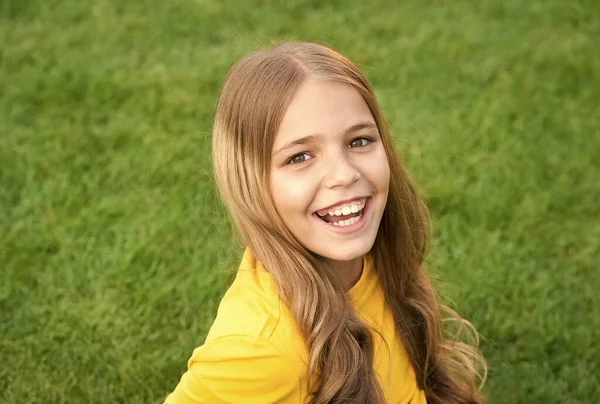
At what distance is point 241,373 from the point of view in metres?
1.84

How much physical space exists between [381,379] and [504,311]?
3.50 ft

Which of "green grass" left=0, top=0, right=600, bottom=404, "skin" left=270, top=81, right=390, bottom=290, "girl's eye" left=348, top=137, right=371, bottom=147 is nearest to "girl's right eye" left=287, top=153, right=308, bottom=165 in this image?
"skin" left=270, top=81, right=390, bottom=290

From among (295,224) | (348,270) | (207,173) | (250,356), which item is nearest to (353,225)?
(295,224)

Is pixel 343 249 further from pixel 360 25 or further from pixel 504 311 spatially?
pixel 360 25

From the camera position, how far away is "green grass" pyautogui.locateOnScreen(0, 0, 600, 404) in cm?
294

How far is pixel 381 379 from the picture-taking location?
217 cm

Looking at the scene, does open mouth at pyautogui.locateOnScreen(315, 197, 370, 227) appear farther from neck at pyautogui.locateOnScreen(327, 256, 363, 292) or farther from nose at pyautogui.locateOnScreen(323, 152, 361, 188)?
neck at pyautogui.locateOnScreen(327, 256, 363, 292)

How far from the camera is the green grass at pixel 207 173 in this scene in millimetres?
2939

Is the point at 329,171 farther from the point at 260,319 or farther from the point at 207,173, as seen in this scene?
the point at 207,173

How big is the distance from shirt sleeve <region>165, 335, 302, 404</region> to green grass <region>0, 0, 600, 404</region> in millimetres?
958

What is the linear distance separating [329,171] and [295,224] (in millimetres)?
158

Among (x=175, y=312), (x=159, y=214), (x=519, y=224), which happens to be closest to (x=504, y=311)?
(x=519, y=224)

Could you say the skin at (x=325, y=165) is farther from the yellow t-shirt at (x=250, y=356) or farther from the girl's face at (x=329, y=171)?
the yellow t-shirt at (x=250, y=356)

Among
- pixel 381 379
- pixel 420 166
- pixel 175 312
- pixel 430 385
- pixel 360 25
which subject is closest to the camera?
pixel 381 379
